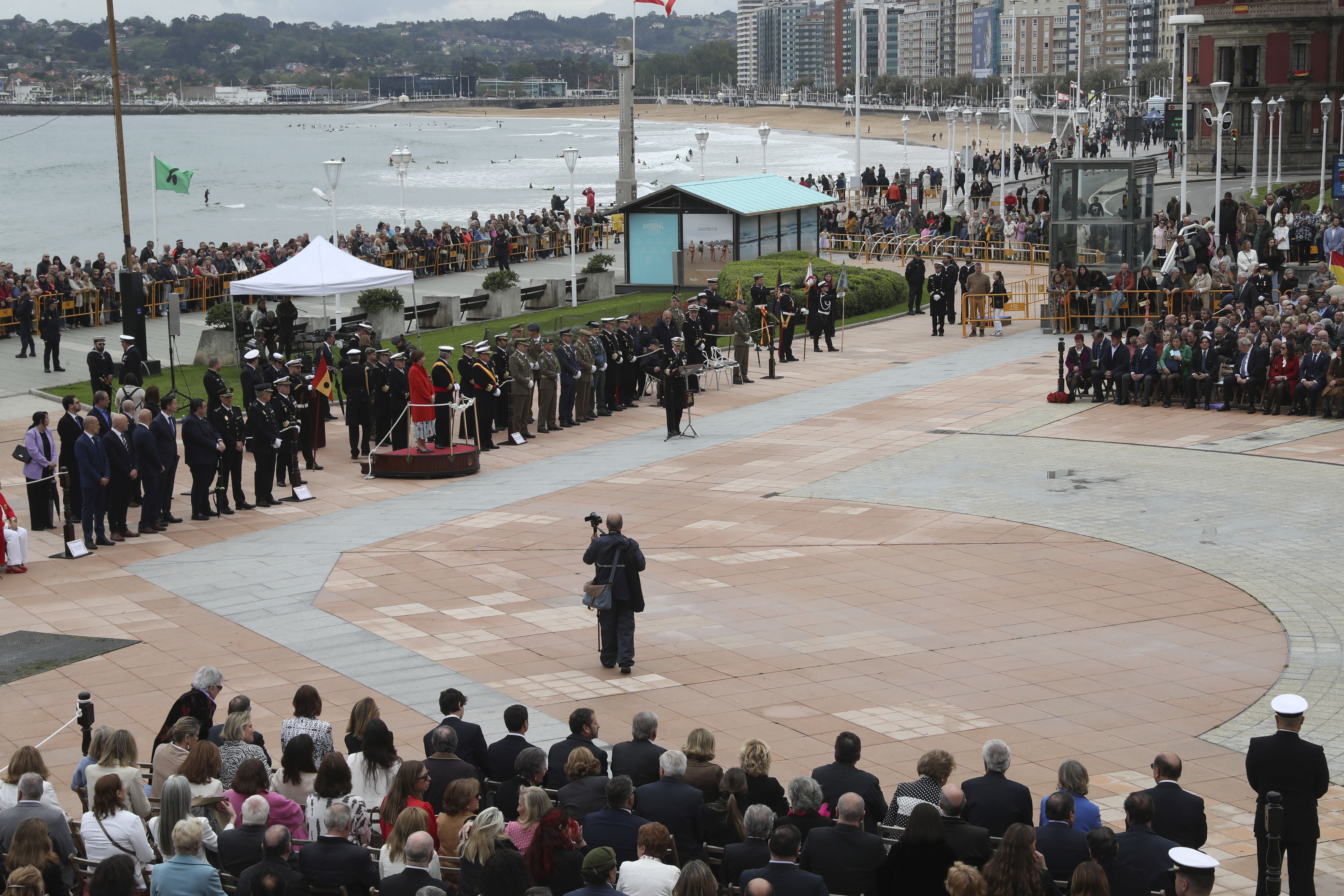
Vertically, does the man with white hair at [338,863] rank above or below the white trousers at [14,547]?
above

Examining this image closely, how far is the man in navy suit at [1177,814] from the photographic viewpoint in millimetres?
7715

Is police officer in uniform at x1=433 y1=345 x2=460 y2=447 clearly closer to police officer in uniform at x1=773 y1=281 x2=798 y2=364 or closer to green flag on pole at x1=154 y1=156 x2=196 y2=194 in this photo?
police officer in uniform at x1=773 y1=281 x2=798 y2=364

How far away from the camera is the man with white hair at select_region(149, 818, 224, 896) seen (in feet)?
22.7

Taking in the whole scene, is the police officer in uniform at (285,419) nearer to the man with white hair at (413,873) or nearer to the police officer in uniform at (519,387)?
the police officer in uniform at (519,387)

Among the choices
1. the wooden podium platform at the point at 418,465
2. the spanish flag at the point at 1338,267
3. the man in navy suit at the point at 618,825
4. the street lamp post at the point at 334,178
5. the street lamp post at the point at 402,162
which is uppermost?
the street lamp post at the point at 402,162

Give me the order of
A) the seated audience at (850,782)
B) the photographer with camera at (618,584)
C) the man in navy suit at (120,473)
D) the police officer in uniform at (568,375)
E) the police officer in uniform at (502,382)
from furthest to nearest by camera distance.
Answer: the police officer in uniform at (568,375)
the police officer in uniform at (502,382)
the man in navy suit at (120,473)
the photographer with camera at (618,584)
the seated audience at (850,782)

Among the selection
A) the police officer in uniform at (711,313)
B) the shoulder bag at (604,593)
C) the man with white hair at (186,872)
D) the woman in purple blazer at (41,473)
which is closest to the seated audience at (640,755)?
the man with white hair at (186,872)

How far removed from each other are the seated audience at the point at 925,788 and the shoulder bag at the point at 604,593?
5180 millimetres

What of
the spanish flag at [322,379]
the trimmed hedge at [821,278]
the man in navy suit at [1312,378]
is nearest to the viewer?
the spanish flag at [322,379]

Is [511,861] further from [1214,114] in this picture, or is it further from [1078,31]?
[1078,31]

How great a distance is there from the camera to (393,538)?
1789cm

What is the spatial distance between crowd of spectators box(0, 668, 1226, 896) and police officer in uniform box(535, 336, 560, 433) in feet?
49.8

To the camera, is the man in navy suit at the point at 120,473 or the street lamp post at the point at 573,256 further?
the street lamp post at the point at 573,256

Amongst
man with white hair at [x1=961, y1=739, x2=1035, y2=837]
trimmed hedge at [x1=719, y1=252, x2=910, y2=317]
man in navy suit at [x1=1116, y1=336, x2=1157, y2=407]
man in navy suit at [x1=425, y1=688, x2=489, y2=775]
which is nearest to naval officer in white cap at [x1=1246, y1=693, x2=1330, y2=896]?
man with white hair at [x1=961, y1=739, x2=1035, y2=837]
